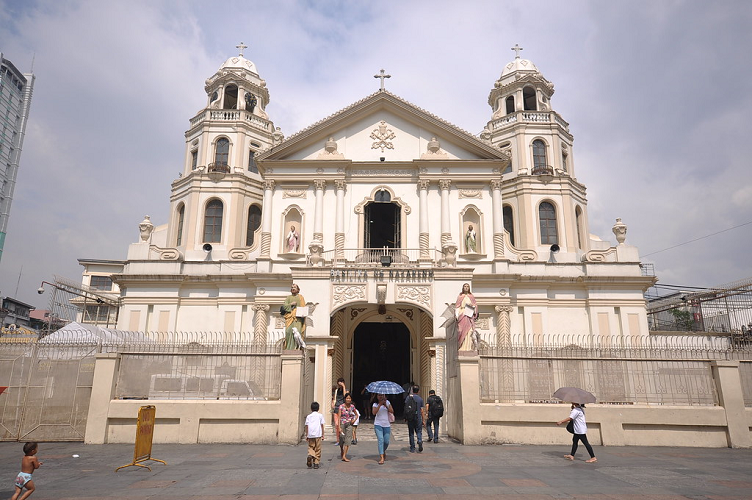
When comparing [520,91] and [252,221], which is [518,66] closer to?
[520,91]

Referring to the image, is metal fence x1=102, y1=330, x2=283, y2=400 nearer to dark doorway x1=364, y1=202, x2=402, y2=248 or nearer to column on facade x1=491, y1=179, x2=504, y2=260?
dark doorway x1=364, y1=202, x2=402, y2=248

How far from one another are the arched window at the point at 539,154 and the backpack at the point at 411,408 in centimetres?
2132

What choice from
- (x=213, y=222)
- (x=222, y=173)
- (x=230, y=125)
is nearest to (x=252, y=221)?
(x=213, y=222)

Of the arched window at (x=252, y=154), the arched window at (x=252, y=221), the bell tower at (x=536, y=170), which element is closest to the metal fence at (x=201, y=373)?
the arched window at (x=252, y=221)

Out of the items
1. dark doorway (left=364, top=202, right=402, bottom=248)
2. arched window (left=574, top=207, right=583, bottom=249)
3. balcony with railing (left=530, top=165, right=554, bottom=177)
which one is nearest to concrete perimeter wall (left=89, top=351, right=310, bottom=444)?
dark doorway (left=364, top=202, right=402, bottom=248)

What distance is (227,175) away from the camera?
97.5 feet

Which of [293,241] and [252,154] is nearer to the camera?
[293,241]

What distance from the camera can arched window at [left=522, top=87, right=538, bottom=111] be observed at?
32656 millimetres

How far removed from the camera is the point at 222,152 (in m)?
30.7

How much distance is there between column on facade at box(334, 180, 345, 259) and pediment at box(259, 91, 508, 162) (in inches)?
60.7

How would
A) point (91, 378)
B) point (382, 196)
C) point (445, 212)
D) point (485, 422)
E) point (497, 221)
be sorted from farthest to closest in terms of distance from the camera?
point (382, 196) → point (497, 221) → point (445, 212) → point (91, 378) → point (485, 422)

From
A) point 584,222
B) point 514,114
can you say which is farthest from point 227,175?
point 584,222

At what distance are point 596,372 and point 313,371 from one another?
30.9 ft

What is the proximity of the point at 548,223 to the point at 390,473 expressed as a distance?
74.9 feet
